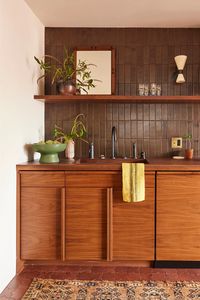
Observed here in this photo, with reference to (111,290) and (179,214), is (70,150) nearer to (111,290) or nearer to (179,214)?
(179,214)

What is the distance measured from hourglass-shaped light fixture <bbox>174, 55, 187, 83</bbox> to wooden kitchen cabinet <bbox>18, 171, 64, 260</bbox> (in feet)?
4.97

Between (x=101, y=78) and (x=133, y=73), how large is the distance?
32 centimetres

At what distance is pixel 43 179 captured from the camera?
2.81m

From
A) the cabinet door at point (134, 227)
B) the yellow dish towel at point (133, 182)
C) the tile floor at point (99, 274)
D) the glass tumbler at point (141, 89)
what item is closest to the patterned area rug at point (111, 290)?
the tile floor at point (99, 274)

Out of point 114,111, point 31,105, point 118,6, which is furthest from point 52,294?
point 118,6

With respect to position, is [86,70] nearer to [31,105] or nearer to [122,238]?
[31,105]

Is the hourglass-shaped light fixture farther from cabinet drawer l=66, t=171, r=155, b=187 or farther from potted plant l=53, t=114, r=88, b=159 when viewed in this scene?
cabinet drawer l=66, t=171, r=155, b=187

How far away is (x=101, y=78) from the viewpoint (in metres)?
3.51

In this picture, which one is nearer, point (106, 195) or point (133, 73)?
point (106, 195)

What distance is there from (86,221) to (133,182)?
487 millimetres

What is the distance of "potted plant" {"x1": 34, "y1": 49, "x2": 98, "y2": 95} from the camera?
10.7 feet

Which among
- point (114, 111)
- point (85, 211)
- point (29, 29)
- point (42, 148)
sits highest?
point (29, 29)

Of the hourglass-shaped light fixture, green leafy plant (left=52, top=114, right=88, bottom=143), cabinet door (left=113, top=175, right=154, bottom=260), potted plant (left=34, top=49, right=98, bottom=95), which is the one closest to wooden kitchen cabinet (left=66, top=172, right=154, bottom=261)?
cabinet door (left=113, top=175, right=154, bottom=260)

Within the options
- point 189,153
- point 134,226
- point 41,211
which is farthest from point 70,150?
point 189,153
